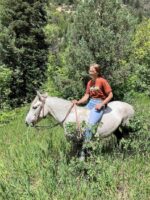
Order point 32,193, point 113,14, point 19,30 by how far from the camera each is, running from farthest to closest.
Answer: point 19,30 < point 113,14 < point 32,193

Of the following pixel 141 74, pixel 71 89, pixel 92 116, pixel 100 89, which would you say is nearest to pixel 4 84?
pixel 141 74

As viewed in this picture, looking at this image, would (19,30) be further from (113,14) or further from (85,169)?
(85,169)

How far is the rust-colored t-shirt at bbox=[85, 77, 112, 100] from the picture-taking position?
324 inches

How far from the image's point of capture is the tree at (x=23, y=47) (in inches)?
1233

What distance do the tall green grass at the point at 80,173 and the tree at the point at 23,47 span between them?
74.3 ft

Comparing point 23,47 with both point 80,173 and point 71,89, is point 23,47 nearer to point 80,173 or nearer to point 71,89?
point 71,89

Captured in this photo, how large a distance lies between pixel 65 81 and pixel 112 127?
11329mm

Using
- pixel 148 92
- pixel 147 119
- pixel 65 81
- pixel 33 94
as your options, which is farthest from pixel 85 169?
pixel 33 94

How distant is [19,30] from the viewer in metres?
32.3

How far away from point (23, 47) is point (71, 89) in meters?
13.4

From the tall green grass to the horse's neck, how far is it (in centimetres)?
73

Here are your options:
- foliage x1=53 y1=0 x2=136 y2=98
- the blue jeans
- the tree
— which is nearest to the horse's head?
the blue jeans

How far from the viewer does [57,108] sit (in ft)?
27.0

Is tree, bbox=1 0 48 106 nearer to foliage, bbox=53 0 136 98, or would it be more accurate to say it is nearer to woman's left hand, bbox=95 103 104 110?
foliage, bbox=53 0 136 98
